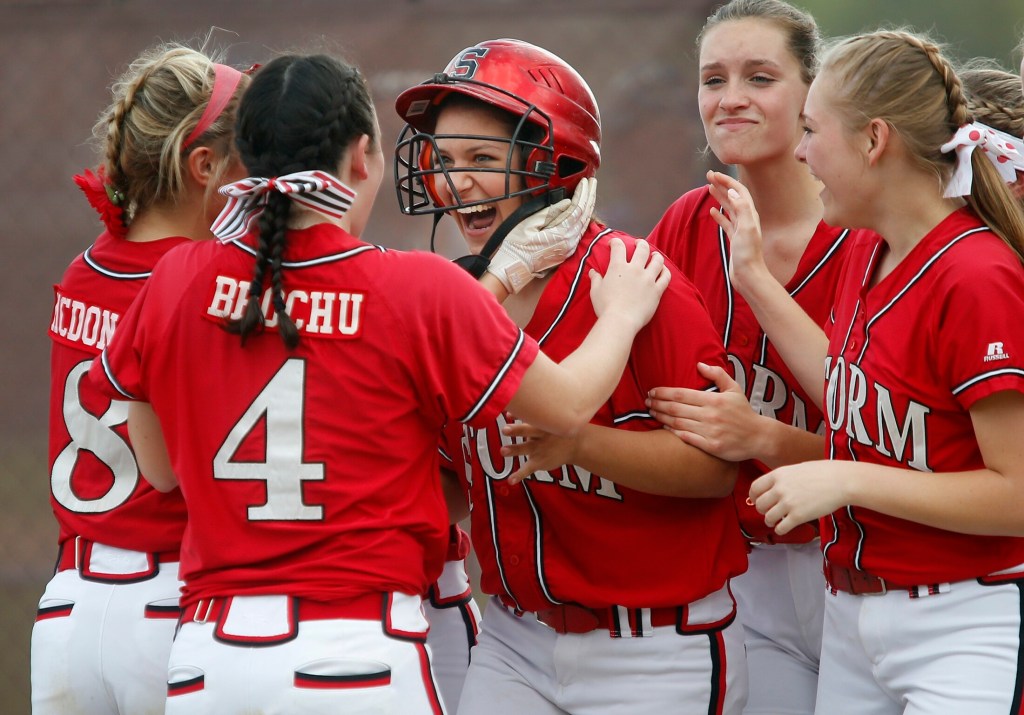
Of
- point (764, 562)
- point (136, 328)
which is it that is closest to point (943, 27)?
point (764, 562)

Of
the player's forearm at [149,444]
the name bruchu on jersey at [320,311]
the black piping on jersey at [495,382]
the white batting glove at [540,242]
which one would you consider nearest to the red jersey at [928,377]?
the white batting glove at [540,242]

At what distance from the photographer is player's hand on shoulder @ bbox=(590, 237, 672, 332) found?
2.42 meters

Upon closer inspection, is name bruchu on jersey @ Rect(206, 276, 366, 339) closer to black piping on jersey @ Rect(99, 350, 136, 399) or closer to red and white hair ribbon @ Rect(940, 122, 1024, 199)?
black piping on jersey @ Rect(99, 350, 136, 399)

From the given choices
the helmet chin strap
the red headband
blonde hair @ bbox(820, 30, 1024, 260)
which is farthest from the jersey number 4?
blonde hair @ bbox(820, 30, 1024, 260)

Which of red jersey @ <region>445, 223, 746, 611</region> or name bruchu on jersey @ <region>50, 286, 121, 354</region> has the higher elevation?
name bruchu on jersey @ <region>50, 286, 121, 354</region>

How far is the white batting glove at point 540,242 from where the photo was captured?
8.39 ft

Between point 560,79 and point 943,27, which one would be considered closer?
point 560,79

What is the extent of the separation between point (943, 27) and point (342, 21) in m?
11.2

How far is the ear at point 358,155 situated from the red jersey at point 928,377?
3.40 ft

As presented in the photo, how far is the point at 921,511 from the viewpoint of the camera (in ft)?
7.34

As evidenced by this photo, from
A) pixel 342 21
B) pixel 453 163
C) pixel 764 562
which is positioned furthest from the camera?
pixel 342 21

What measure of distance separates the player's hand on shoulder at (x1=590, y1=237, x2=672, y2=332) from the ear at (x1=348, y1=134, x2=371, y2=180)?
1.83 feet

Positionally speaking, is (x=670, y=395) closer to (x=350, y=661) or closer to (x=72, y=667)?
(x=350, y=661)

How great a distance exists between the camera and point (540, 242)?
8.46ft
